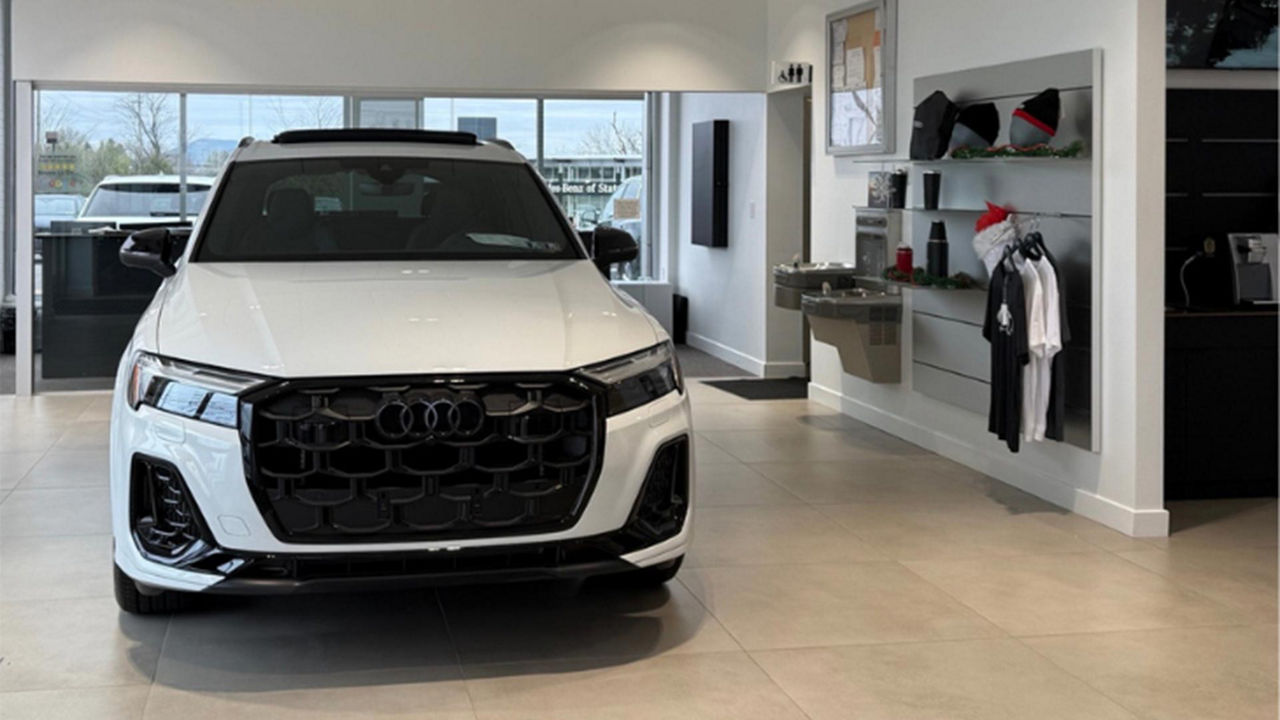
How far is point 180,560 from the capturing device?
385cm

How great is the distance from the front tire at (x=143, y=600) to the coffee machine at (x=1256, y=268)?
481cm

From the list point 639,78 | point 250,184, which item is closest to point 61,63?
point 639,78

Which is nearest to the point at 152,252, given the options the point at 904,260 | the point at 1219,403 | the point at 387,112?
the point at 904,260

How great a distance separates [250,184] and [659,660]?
228 centimetres

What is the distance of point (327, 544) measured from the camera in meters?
3.77

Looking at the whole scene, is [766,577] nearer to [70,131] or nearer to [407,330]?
[407,330]

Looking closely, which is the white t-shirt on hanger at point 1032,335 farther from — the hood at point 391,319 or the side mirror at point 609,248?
the hood at point 391,319

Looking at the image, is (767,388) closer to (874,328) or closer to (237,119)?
(874,328)

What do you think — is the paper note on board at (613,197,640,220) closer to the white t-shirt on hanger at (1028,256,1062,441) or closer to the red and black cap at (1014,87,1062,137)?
the red and black cap at (1014,87,1062,137)

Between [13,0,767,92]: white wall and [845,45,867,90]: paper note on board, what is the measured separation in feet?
5.63

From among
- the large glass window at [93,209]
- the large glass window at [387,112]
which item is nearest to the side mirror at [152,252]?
the large glass window at [93,209]

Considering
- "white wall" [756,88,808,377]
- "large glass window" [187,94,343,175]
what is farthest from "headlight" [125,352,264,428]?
"large glass window" [187,94,343,175]

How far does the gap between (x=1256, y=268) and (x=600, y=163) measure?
773 cm

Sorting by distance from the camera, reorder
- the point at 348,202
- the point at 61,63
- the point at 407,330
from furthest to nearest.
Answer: the point at 61,63 < the point at 348,202 < the point at 407,330
